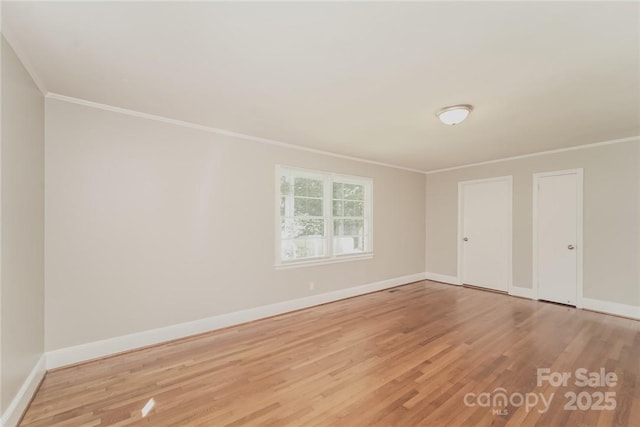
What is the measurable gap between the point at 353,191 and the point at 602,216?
3832mm

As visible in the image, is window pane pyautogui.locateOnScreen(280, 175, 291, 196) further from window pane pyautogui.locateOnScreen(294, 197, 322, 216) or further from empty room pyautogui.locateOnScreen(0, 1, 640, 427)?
window pane pyautogui.locateOnScreen(294, 197, 322, 216)

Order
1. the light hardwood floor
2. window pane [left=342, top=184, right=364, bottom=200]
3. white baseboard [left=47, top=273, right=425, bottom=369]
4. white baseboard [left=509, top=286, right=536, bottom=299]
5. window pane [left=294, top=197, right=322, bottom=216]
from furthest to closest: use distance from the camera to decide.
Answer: window pane [left=342, top=184, right=364, bottom=200] < white baseboard [left=509, top=286, right=536, bottom=299] < window pane [left=294, top=197, right=322, bottom=216] < white baseboard [left=47, top=273, right=425, bottom=369] < the light hardwood floor

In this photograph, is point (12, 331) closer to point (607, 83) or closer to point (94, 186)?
point (94, 186)

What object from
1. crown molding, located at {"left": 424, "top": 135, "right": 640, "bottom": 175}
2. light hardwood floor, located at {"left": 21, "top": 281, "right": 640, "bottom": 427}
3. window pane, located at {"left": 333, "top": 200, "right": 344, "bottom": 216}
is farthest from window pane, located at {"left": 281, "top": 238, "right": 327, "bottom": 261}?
crown molding, located at {"left": 424, "top": 135, "right": 640, "bottom": 175}

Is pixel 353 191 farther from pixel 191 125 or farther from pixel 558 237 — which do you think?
pixel 558 237

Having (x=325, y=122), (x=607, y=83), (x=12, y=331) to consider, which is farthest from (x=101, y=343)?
(x=607, y=83)

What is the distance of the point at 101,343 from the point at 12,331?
3.50ft

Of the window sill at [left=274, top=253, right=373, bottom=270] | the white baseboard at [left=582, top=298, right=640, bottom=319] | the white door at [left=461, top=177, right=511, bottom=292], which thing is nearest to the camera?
the white baseboard at [left=582, top=298, right=640, bottom=319]

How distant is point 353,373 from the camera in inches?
Result: 98.6

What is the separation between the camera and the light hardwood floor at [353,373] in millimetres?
1968

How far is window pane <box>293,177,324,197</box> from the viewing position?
443 cm

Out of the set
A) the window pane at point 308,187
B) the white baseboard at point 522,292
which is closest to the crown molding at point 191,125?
the window pane at point 308,187

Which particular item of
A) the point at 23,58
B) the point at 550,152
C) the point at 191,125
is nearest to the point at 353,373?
the point at 191,125

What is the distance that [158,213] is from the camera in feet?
10.3
